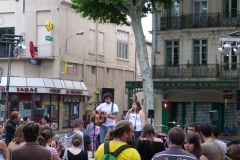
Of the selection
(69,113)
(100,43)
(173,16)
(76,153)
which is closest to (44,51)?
(69,113)

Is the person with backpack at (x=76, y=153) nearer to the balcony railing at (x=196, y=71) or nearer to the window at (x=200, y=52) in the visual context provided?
the balcony railing at (x=196, y=71)

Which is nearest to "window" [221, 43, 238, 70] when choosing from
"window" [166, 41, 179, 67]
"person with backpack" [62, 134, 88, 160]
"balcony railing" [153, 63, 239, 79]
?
"balcony railing" [153, 63, 239, 79]

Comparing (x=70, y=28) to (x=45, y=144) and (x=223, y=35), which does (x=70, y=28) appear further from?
(x=45, y=144)

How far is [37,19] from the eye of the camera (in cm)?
4644

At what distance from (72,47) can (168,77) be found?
419 inches

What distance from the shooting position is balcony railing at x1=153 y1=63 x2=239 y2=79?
123ft

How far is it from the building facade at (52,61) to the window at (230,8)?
40.3 ft

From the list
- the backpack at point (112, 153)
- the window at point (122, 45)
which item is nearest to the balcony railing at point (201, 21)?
the window at point (122, 45)

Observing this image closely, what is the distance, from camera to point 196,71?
3859 centimetres

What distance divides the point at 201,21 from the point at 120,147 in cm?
3122

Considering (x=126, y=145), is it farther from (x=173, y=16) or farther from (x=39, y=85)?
(x=39, y=85)

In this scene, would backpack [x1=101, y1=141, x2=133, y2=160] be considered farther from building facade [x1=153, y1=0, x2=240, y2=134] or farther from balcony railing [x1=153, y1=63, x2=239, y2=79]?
balcony railing [x1=153, y1=63, x2=239, y2=79]

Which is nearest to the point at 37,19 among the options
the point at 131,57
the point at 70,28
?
the point at 70,28

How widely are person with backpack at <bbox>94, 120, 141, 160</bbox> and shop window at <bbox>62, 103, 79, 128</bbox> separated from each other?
38796 millimetres
